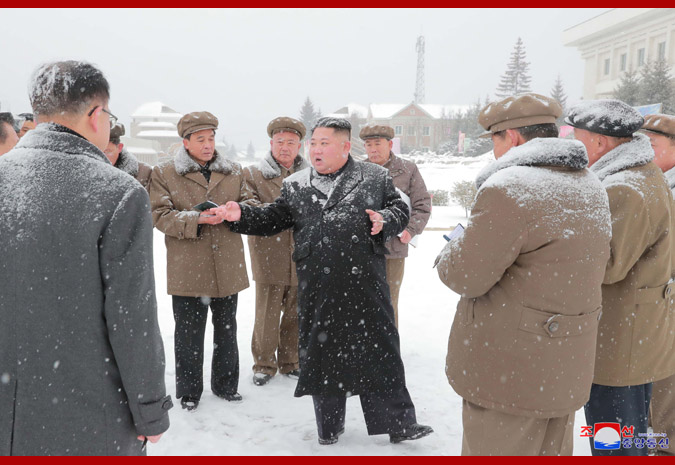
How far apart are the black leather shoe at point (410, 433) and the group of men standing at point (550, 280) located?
0.92m

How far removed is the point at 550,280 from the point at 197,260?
2721 mm

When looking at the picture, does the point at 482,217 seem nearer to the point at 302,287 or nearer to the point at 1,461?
the point at 302,287

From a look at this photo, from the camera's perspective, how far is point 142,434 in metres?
1.85

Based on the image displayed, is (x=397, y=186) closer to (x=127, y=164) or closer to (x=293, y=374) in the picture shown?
(x=293, y=374)

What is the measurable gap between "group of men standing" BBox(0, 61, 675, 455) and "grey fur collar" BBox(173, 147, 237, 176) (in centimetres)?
26

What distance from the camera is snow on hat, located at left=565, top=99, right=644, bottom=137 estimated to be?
2605mm

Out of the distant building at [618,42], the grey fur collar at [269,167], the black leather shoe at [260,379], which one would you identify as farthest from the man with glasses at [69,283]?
the distant building at [618,42]

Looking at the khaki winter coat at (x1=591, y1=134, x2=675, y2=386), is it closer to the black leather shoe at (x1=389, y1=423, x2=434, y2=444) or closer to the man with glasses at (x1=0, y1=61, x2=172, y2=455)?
the black leather shoe at (x1=389, y1=423, x2=434, y2=444)

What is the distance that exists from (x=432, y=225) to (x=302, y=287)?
12.2 meters

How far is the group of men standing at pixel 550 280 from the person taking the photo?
2.11 meters

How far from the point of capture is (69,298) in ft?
5.65

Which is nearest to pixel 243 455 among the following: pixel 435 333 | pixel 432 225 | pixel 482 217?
pixel 482 217

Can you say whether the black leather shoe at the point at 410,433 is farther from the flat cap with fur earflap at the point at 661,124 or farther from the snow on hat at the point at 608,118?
the flat cap with fur earflap at the point at 661,124

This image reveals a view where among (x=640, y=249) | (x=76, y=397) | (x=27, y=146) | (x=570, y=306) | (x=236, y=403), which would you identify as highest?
(x=27, y=146)
